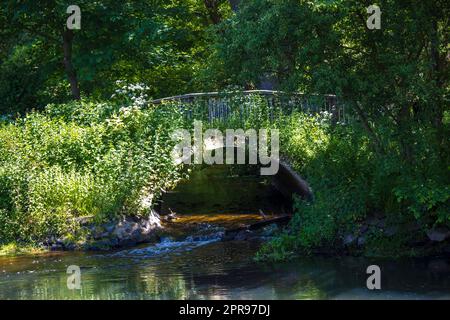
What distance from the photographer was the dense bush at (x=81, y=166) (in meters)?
18.2

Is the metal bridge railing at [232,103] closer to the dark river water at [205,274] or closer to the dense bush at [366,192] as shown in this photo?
the dark river water at [205,274]

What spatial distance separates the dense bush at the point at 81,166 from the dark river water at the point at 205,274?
1210 mm

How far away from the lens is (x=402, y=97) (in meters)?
14.7

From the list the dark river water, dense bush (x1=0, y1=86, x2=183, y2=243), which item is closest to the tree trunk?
dense bush (x1=0, y1=86, x2=183, y2=243)

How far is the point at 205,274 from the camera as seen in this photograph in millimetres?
14375

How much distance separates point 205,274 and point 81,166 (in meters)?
6.22

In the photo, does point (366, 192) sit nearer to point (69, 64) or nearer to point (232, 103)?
point (232, 103)

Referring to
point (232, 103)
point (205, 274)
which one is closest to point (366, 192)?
point (205, 274)

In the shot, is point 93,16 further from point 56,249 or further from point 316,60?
point 316,60

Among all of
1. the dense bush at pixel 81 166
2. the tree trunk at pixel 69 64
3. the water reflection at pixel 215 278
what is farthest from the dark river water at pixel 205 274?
the tree trunk at pixel 69 64

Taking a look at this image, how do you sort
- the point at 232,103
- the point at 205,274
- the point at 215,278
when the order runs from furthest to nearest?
the point at 232,103 → the point at 205,274 → the point at 215,278

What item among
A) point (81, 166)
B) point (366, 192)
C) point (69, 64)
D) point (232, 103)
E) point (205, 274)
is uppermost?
point (69, 64)

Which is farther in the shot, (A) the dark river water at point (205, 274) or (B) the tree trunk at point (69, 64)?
(B) the tree trunk at point (69, 64)
